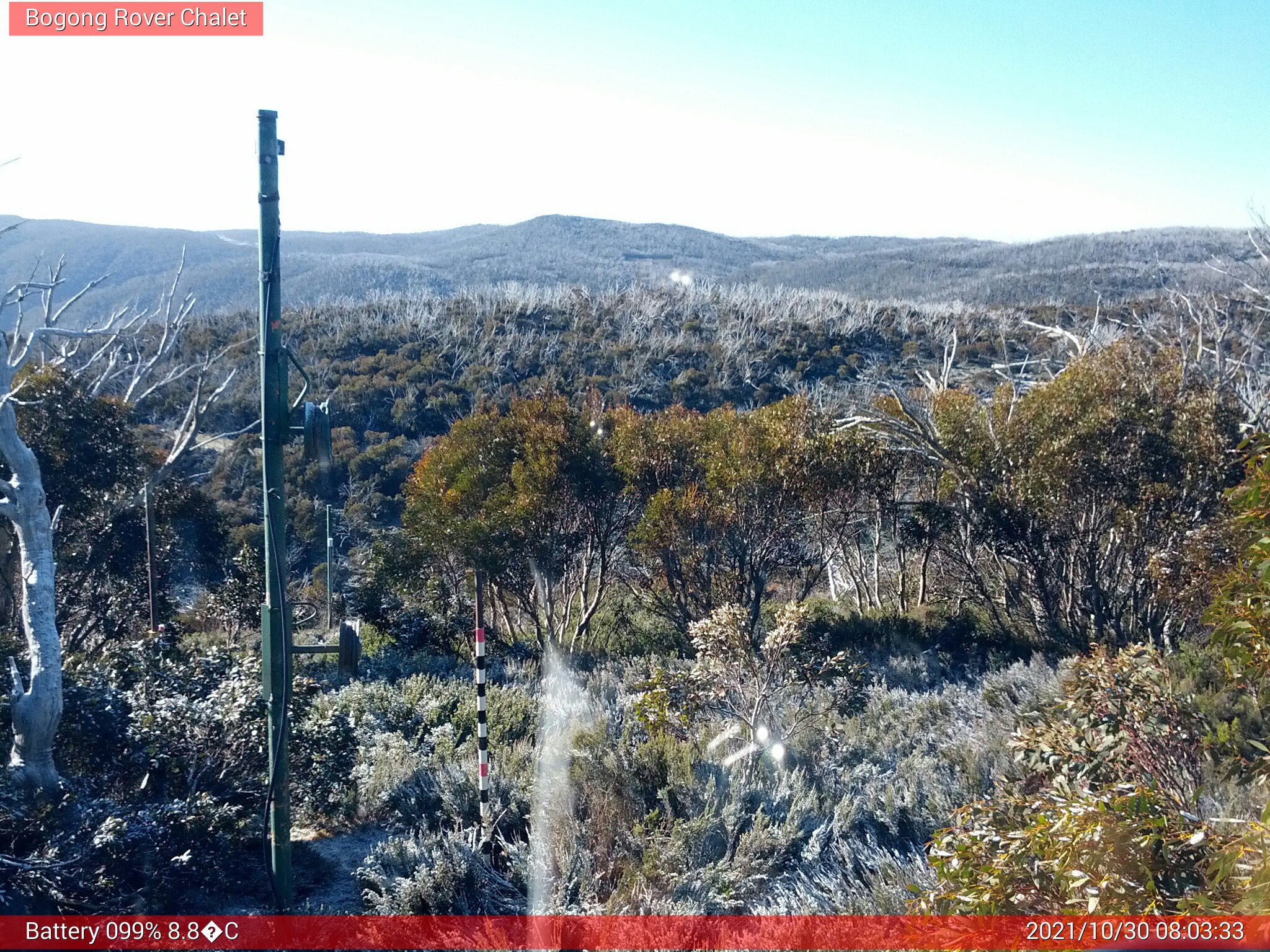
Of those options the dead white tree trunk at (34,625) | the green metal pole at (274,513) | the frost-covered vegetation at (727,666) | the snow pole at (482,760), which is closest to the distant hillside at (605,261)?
the frost-covered vegetation at (727,666)

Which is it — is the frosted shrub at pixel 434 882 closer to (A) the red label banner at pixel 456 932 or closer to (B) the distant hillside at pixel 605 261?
(A) the red label banner at pixel 456 932

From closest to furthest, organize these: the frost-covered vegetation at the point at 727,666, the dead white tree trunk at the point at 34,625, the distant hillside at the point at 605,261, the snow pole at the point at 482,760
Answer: the frost-covered vegetation at the point at 727,666
the dead white tree trunk at the point at 34,625
the snow pole at the point at 482,760
the distant hillside at the point at 605,261

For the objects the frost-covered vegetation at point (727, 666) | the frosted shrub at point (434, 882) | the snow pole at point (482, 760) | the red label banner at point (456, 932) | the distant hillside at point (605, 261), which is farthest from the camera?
the distant hillside at point (605, 261)

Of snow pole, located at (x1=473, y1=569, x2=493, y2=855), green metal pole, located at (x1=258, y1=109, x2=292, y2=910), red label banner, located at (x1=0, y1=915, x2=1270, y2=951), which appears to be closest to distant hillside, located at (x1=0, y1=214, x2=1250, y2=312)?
snow pole, located at (x1=473, y1=569, x2=493, y2=855)

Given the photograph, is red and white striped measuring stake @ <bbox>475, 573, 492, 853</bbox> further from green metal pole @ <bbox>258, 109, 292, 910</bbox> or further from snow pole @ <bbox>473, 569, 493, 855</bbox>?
green metal pole @ <bbox>258, 109, 292, 910</bbox>

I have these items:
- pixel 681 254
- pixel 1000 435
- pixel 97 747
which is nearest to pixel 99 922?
pixel 97 747
